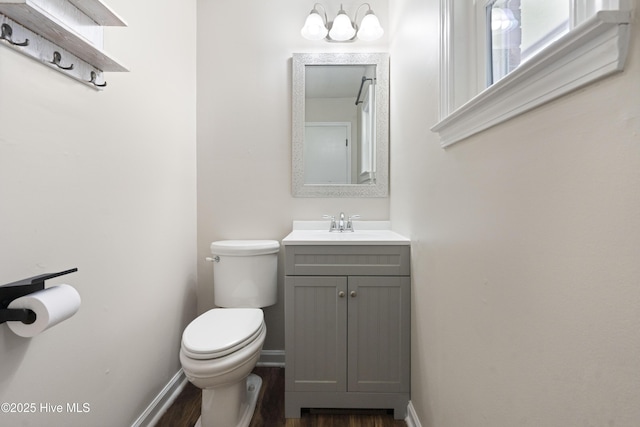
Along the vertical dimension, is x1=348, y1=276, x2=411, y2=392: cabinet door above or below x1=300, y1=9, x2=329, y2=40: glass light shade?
below

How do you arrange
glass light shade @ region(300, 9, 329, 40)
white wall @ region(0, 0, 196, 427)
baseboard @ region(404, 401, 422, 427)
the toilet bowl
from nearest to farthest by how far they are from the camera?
white wall @ region(0, 0, 196, 427) < the toilet bowl < baseboard @ region(404, 401, 422, 427) < glass light shade @ region(300, 9, 329, 40)

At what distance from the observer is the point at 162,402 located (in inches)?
62.1

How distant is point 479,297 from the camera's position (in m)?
0.84

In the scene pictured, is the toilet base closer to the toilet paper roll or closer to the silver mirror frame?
the toilet paper roll

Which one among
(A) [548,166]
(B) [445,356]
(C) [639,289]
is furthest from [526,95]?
(B) [445,356]

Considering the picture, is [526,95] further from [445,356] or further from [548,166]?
[445,356]

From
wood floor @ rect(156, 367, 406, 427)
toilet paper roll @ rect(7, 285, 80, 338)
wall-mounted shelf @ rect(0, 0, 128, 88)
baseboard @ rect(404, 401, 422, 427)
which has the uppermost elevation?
wall-mounted shelf @ rect(0, 0, 128, 88)

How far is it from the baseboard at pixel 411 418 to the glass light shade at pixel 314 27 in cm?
216

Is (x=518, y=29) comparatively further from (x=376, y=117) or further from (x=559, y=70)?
(x=376, y=117)

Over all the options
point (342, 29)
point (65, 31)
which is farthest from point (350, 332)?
point (342, 29)

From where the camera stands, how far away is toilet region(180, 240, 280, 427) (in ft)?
4.17

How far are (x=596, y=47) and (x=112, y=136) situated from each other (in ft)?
4.72

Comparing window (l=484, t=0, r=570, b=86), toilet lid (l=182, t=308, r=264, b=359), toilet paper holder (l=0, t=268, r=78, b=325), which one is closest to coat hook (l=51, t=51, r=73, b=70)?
toilet paper holder (l=0, t=268, r=78, b=325)

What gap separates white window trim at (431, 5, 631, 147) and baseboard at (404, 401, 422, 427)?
1.27m
